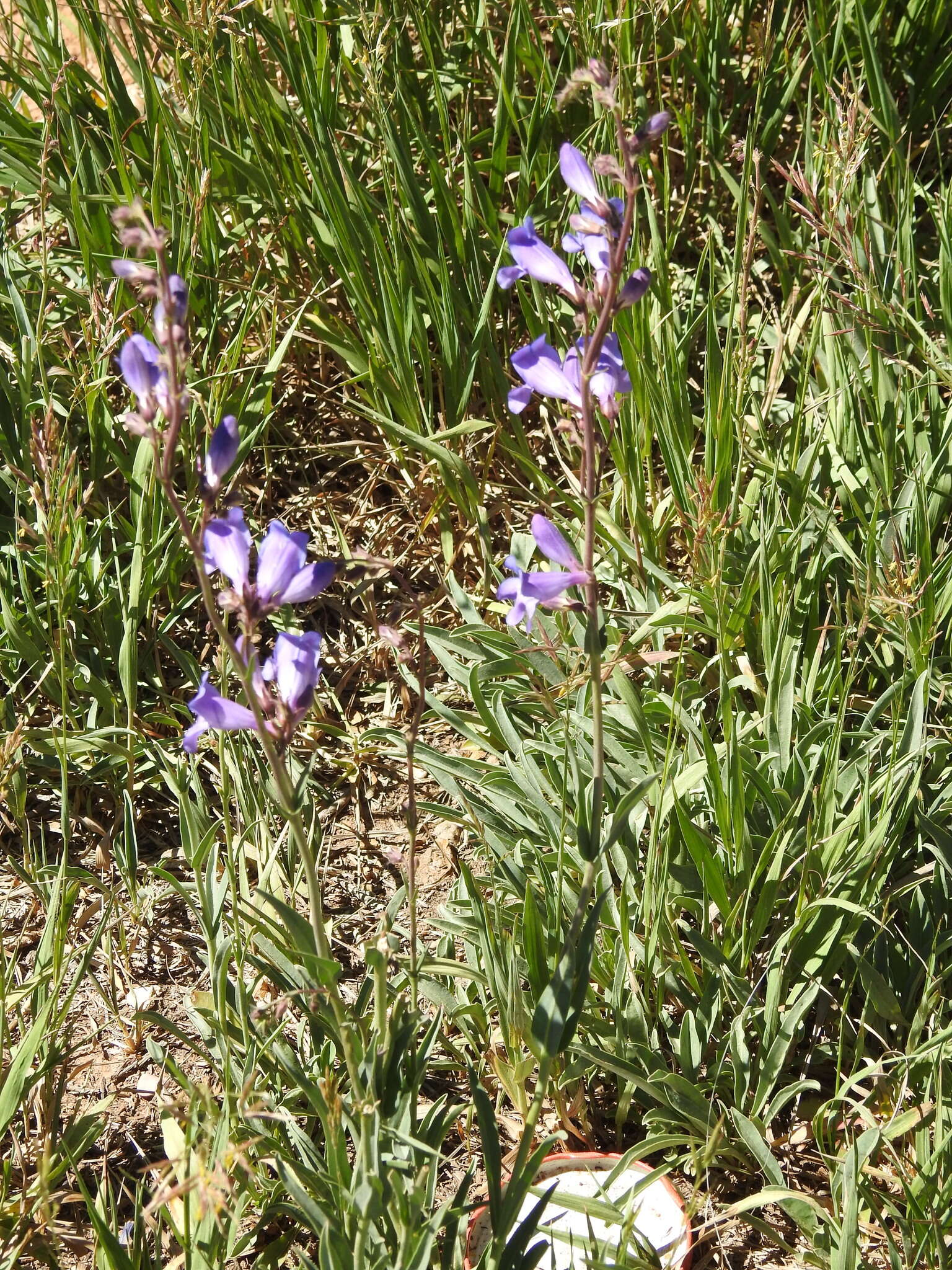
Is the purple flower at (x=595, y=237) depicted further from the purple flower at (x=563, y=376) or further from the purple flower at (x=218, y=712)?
the purple flower at (x=218, y=712)

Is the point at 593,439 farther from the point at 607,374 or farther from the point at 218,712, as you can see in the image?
the point at 218,712

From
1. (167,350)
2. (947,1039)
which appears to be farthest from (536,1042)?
(167,350)

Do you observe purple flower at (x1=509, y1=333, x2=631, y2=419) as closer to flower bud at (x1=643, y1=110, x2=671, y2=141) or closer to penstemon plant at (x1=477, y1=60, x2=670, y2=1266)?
penstemon plant at (x1=477, y1=60, x2=670, y2=1266)

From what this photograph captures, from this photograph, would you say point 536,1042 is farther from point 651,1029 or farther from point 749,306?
point 749,306

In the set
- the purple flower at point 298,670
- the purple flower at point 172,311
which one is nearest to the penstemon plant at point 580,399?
the purple flower at point 298,670

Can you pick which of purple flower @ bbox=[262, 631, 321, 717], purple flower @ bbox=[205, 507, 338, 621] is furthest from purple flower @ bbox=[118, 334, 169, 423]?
purple flower @ bbox=[262, 631, 321, 717]

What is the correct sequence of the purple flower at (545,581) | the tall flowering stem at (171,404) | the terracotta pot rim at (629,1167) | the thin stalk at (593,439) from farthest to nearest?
the terracotta pot rim at (629,1167), the purple flower at (545,581), the thin stalk at (593,439), the tall flowering stem at (171,404)

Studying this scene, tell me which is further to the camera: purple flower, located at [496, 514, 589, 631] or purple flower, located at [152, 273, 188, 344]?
purple flower, located at [496, 514, 589, 631]
